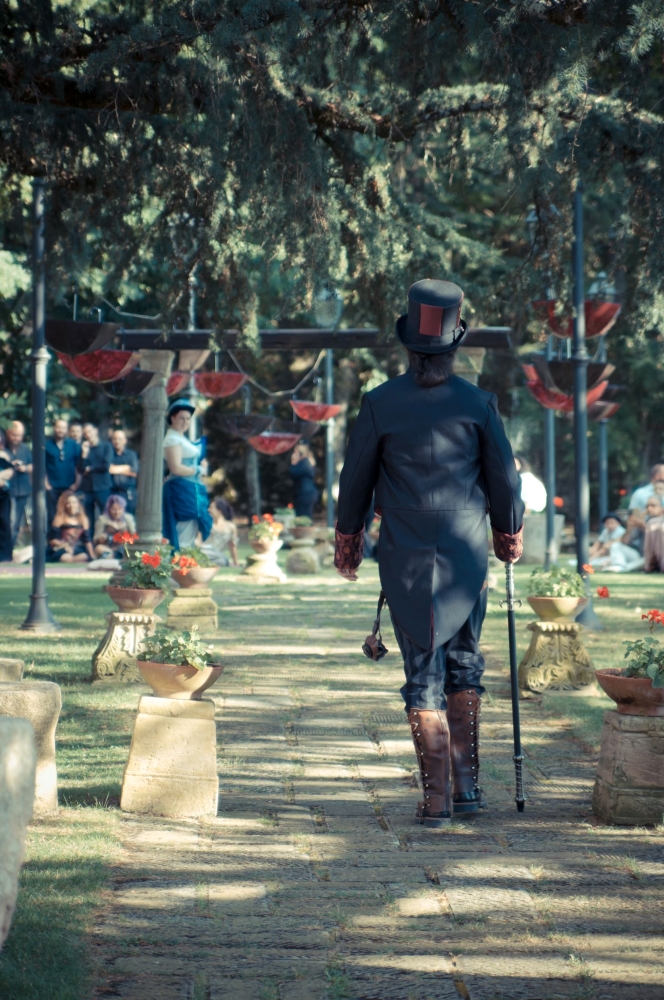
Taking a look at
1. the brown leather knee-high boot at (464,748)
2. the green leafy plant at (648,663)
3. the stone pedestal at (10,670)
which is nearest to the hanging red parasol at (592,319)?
the green leafy plant at (648,663)

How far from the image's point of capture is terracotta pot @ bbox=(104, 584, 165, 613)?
8055 millimetres

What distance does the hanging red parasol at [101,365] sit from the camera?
44.3ft

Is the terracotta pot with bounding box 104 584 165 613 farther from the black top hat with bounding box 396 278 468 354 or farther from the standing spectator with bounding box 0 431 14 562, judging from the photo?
the standing spectator with bounding box 0 431 14 562

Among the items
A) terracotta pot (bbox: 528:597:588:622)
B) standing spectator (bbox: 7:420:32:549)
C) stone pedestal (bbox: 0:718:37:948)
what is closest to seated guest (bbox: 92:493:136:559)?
standing spectator (bbox: 7:420:32:549)

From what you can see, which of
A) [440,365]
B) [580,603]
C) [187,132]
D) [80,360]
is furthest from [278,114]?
[80,360]

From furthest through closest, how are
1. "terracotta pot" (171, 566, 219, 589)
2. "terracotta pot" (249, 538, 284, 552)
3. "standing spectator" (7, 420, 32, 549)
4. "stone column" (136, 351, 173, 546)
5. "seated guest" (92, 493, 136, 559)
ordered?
"seated guest" (92, 493, 136, 559)
"standing spectator" (7, 420, 32, 549)
"terracotta pot" (249, 538, 284, 552)
"stone column" (136, 351, 173, 546)
"terracotta pot" (171, 566, 219, 589)

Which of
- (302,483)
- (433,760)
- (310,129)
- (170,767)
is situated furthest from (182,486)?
(302,483)

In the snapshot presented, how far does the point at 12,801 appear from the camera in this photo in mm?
2805

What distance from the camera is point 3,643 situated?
923cm

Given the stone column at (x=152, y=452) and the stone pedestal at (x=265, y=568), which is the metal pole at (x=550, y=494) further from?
the stone column at (x=152, y=452)

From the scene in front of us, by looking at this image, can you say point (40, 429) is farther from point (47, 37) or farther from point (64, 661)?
point (47, 37)

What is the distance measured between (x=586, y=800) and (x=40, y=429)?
6.30 meters

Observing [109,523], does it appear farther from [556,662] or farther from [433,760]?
[433,760]

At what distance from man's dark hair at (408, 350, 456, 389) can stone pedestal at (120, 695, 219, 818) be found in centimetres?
166
